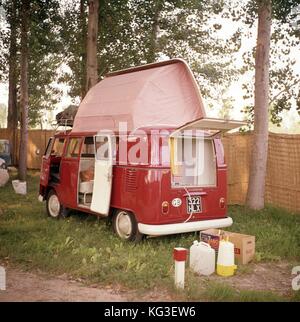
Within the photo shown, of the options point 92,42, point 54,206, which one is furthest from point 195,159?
point 92,42

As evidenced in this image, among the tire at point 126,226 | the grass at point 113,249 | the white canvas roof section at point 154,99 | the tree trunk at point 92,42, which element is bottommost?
the grass at point 113,249

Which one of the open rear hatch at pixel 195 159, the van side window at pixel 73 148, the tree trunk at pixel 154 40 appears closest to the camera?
the open rear hatch at pixel 195 159

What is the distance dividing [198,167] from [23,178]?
35.0 ft

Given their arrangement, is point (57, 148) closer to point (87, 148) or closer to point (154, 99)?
point (87, 148)

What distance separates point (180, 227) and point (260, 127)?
4.66 meters

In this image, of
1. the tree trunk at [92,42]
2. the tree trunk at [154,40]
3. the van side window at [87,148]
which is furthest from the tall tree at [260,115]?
the tree trunk at [154,40]

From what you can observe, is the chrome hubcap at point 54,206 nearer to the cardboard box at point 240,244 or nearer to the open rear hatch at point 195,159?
the open rear hatch at point 195,159

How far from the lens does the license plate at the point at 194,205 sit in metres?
7.08

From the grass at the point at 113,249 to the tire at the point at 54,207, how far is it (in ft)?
0.87

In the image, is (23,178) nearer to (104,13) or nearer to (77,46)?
(77,46)

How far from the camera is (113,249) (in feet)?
22.2

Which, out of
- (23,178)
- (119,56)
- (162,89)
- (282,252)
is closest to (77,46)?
(119,56)

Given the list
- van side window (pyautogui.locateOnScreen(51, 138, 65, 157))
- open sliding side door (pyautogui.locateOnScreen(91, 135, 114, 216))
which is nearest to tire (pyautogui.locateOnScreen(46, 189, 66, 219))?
van side window (pyautogui.locateOnScreen(51, 138, 65, 157))
